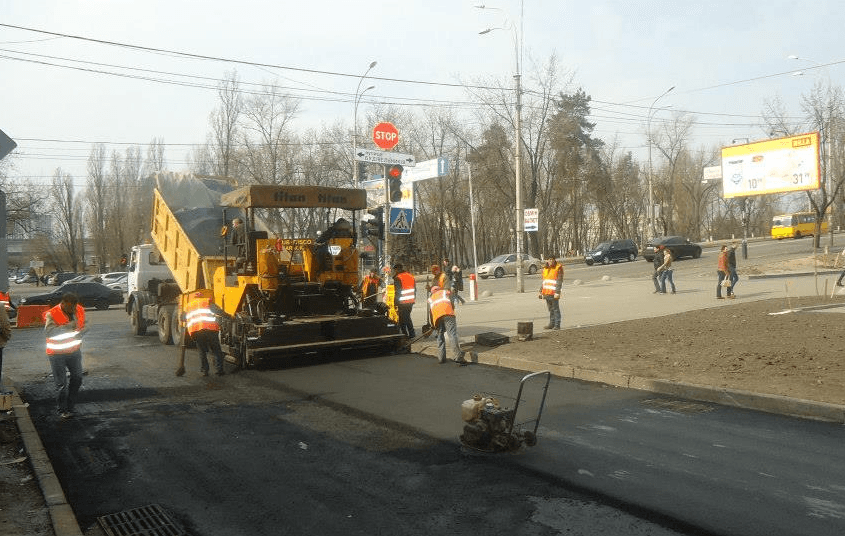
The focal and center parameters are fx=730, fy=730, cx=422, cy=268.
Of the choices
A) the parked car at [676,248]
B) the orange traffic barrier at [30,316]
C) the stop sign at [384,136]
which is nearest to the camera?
the stop sign at [384,136]

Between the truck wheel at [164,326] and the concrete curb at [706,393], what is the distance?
8.47m

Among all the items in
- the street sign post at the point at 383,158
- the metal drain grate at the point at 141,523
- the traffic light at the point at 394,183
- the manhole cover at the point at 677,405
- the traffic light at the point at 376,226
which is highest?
the street sign post at the point at 383,158

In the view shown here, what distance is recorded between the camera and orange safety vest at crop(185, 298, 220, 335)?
467 inches

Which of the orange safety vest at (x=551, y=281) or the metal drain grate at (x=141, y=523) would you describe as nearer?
the metal drain grate at (x=141, y=523)

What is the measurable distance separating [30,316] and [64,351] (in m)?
17.6

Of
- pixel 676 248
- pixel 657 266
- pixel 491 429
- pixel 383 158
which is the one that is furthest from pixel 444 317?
pixel 676 248

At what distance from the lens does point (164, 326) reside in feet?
55.0

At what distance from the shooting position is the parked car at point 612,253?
4825cm

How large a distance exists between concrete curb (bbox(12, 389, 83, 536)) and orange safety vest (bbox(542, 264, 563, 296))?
34.6 feet

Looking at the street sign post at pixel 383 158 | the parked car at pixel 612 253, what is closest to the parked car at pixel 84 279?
the street sign post at pixel 383 158

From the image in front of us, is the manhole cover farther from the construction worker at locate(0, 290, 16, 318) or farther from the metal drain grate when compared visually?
the construction worker at locate(0, 290, 16, 318)

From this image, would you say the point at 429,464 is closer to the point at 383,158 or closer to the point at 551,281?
the point at 551,281

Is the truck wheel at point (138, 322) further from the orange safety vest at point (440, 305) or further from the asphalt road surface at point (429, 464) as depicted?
the orange safety vest at point (440, 305)

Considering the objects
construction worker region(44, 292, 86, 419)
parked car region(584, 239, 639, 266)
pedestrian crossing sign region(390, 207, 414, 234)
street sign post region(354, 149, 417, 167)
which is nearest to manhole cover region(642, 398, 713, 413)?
construction worker region(44, 292, 86, 419)
